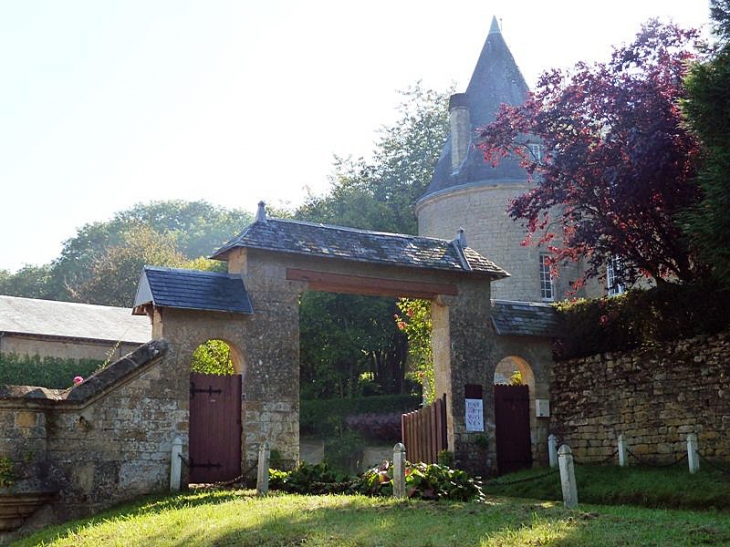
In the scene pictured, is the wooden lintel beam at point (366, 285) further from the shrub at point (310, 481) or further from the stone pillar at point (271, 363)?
the shrub at point (310, 481)

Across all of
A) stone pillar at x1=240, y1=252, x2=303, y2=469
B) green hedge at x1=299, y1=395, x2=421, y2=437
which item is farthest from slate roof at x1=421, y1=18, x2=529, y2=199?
stone pillar at x1=240, y1=252, x2=303, y2=469

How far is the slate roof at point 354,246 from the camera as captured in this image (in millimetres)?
16172

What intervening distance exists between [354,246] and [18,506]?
24.3 feet

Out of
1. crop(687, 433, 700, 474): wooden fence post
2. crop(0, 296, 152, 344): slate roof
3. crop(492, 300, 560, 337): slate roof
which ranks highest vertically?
crop(0, 296, 152, 344): slate roof

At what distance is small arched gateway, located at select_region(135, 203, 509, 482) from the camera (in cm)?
1536

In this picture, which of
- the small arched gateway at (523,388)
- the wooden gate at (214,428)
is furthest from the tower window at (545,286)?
the wooden gate at (214,428)

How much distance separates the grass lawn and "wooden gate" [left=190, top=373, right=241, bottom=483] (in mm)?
2260

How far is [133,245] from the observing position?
148ft

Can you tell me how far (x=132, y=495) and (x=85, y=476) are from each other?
32.2 inches

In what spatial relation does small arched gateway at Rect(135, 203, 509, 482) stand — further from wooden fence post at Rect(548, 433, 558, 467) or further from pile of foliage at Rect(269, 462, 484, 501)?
pile of foliage at Rect(269, 462, 484, 501)

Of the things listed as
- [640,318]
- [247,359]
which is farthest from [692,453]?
[247,359]

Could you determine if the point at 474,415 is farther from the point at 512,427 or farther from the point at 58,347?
the point at 58,347

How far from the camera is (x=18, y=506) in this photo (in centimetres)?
1323

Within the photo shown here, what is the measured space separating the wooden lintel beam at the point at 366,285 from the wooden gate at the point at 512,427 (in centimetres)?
245
